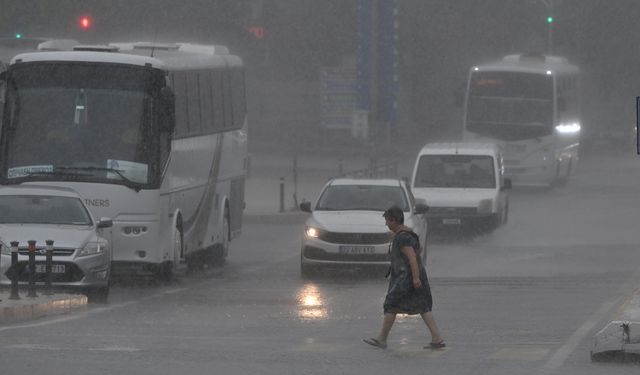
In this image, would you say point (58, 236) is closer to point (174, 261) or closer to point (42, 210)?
point (42, 210)

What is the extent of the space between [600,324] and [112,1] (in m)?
30.7

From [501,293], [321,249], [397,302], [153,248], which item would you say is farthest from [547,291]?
[397,302]

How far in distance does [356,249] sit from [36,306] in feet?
23.3

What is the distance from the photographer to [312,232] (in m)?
23.3

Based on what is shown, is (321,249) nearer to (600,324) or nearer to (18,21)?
(600,324)

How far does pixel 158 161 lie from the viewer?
2166cm

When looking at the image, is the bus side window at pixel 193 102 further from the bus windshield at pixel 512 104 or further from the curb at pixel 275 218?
the bus windshield at pixel 512 104

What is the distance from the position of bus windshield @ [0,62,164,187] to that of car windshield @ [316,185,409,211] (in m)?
3.91

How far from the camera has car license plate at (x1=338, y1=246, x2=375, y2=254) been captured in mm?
23000

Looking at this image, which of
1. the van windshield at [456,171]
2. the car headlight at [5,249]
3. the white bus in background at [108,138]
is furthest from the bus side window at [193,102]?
the van windshield at [456,171]

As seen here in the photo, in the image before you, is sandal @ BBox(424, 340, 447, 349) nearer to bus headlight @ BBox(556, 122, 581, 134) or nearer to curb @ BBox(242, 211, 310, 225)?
curb @ BBox(242, 211, 310, 225)

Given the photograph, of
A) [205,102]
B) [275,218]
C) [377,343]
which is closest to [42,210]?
[205,102]

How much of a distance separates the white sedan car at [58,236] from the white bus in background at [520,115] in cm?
2560

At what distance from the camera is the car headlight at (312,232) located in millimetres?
23266
